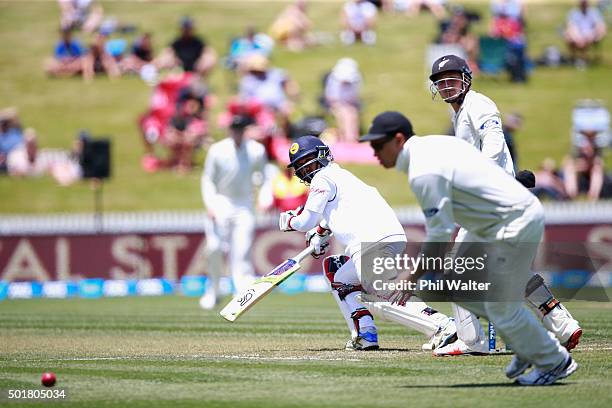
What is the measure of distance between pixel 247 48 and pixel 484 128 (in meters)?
22.8

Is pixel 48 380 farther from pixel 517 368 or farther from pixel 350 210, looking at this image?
pixel 350 210

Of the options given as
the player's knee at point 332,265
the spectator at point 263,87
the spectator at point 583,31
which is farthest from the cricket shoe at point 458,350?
the spectator at point 583,31

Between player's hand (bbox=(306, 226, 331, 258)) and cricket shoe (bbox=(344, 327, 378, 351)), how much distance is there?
0.79 metres

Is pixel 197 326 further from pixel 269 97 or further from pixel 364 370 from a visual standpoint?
pixel 269 97

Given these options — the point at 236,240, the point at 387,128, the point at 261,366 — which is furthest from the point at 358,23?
the point at 387,128

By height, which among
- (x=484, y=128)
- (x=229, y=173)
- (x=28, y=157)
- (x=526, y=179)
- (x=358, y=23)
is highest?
(x=358, y=23)

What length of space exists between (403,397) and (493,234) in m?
1.27

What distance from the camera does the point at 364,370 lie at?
9.08 metres

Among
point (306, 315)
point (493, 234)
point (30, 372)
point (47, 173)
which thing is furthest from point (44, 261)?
point (493, 234)

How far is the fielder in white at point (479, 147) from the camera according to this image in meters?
10.0

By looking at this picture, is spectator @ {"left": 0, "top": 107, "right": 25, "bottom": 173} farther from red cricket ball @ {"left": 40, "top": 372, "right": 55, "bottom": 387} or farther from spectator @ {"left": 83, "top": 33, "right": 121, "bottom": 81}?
red cricket ball @ {"left": 40, "top": 372, "right": 55, "bottom": 387}

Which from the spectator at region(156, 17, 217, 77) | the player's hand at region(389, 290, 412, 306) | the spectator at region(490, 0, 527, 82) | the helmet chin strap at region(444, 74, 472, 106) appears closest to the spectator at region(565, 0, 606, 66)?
the spectator at region(490, 0, 527, 82)

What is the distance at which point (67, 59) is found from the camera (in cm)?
3509

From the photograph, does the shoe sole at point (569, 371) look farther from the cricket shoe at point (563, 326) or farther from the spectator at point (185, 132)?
the spectator at point (185, 132)
